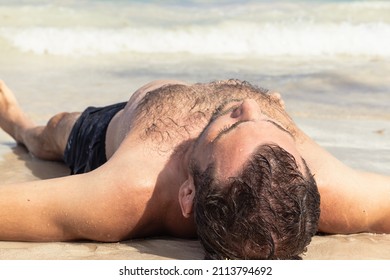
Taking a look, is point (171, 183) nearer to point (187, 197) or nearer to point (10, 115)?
point (187, 197)

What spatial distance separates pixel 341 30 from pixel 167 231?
34.5ft

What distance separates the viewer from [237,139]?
9.12 ft

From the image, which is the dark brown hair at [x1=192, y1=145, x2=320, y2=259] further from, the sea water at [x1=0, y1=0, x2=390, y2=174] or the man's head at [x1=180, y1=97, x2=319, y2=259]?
the sea water at [x1=0, y1=0, x2=390, y2=174]

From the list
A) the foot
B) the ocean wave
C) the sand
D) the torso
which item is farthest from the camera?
the ocean wave

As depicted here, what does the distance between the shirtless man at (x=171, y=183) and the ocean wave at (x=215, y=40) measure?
820cm

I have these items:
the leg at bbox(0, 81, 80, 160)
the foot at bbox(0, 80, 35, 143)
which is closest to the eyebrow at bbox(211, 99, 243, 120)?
the leg at bbox(0, 81, 80, 160)

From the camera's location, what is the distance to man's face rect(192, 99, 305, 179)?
2.72 metres

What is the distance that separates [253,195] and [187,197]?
41 centimetres

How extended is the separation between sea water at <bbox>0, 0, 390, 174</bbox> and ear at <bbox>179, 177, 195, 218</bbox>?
2.04 m

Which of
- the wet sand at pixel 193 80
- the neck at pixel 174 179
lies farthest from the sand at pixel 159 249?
the neck at pixel 174 179

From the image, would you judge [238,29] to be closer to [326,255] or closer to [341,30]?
[341,30]

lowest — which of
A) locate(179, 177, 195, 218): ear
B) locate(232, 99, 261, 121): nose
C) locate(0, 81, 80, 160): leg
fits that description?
locate(0, 81, 80, 160): leg

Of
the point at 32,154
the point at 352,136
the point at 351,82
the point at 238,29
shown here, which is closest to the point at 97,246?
the point at 32,154

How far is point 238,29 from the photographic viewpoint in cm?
1307
